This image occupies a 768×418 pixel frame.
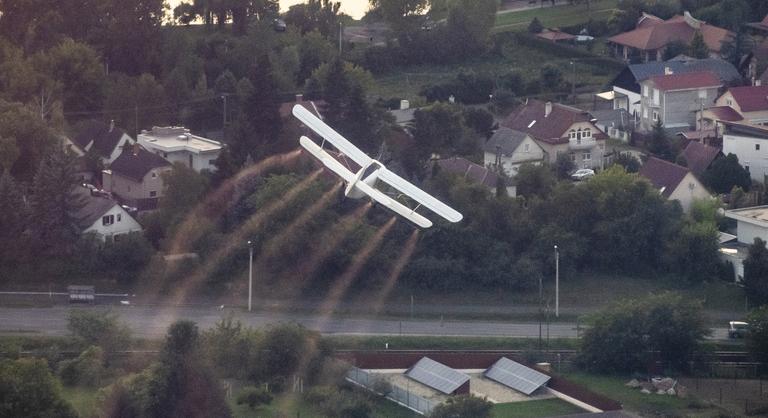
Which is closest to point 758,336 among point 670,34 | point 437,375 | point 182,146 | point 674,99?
point 437,375

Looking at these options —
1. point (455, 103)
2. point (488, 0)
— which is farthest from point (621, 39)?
point (455, 103)

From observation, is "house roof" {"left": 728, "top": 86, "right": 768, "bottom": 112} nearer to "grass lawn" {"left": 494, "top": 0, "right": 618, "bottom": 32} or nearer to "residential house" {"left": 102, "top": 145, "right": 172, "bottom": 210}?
"grass lawn" {"left": 494, "top": 0, "right": 618, "bottom": 32}

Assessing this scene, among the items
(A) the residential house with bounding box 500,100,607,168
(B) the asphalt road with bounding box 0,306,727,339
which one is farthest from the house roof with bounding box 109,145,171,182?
(A) the residential house with bounding box 500,100,607,168

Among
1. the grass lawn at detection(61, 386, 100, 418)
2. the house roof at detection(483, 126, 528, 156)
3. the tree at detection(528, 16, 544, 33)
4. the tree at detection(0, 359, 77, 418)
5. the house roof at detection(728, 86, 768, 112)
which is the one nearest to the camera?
the tree at detection(0, 359, 77, 418)

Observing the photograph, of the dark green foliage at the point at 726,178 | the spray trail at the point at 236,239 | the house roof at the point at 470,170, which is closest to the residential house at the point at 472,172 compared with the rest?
the house roof at the point at 470,170

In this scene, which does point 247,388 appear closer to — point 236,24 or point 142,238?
point 142,238
